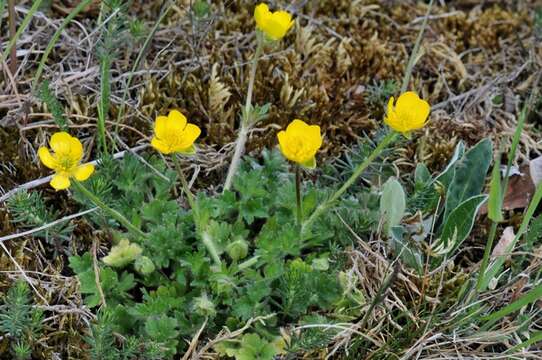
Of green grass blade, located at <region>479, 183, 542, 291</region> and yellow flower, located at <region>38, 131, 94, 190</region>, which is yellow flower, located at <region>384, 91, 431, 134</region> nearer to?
green grass blade, located at <region>479, 183, 542, 291</region>

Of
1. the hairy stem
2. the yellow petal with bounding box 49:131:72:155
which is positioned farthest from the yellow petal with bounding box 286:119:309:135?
the hairy stem

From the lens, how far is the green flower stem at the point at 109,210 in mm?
1748

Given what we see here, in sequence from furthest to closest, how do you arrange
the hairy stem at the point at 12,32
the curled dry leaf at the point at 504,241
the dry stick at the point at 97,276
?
the hairy stem at the point at 12,32 < the curled dry leaf at the point at 504,241 < the dry stick at the point at 97,276

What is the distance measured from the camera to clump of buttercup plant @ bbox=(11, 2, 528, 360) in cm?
179

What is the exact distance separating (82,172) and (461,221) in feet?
3.39

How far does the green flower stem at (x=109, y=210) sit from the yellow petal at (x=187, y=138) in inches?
8.9

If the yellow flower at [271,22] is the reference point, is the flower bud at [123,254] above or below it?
below

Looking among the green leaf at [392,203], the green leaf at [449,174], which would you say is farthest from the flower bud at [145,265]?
the green leaf at [449,174]

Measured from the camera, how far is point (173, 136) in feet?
5.78

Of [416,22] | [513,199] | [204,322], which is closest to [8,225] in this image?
[204,322]

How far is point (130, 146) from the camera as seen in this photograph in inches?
92.3

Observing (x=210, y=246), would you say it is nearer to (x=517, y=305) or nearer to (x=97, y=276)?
(x=97, y=276)

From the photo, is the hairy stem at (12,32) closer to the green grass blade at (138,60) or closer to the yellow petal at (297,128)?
the green grass blade at (138,60)

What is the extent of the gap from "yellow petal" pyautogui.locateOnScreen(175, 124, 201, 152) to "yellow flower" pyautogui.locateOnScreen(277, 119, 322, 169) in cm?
21
